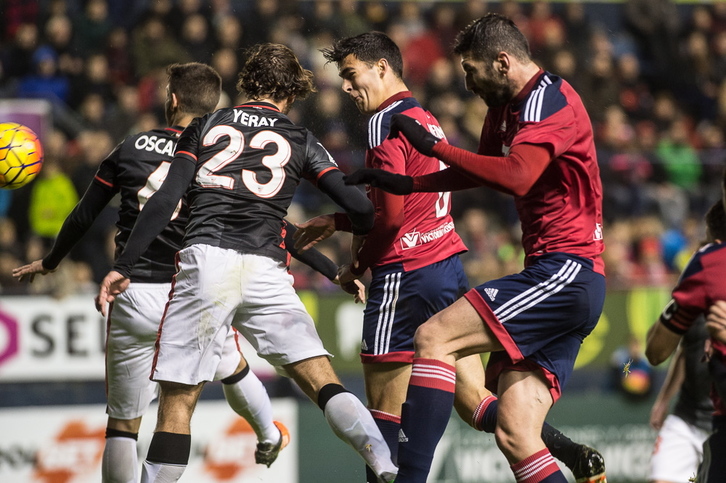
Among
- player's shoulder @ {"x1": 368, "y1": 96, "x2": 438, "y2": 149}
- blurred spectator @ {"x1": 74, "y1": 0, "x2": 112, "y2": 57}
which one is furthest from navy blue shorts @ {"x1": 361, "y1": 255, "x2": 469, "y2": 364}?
blurred spectator @ {"x1": 74, "y1": 0, "x2": 112, "y2": 57}

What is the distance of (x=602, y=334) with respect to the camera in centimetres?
950

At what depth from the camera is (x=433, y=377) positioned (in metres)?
3.92

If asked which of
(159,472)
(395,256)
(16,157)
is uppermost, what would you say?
(16,157)

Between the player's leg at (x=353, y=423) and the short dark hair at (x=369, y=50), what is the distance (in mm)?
1590

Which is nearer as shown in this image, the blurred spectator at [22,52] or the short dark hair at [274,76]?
the short dark hair at [274,76]

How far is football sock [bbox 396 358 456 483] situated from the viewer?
392 cm

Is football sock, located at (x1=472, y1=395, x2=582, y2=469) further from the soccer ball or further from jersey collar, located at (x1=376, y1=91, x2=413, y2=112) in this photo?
the soccer ball

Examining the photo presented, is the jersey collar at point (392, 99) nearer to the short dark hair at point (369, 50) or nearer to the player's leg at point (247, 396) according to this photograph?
the short dark hair at point (369, 50)

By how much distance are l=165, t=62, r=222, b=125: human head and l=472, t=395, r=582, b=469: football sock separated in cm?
220

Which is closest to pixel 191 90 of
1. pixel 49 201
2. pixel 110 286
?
pixel 110 286

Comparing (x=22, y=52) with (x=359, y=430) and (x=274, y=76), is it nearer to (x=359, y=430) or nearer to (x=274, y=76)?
(x=274, y=76)

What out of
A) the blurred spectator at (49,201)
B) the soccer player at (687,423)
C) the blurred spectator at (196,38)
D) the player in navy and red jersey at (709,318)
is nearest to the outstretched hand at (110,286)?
the player in navy and red jersey at (709,318)

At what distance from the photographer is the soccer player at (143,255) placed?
498 centimetres

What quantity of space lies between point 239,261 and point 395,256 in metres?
0.84
